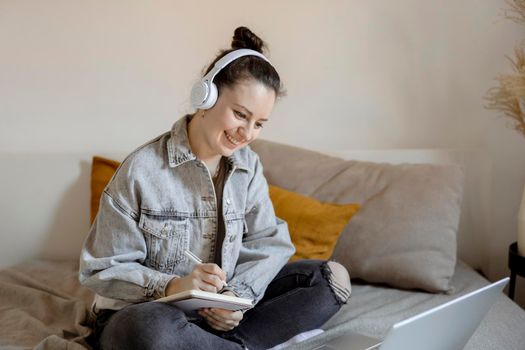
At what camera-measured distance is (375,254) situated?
1.65m

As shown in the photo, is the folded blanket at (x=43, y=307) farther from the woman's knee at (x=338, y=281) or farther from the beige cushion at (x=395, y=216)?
the beige cushion at (x=395, y=216)

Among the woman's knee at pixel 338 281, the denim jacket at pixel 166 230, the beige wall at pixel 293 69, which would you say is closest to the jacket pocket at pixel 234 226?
the denim jacket at pixel 166 230

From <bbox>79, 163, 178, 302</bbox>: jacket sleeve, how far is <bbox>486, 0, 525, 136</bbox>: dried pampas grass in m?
1.06

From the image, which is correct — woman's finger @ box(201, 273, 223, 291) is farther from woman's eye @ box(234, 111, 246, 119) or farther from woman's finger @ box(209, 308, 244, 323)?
woman's eye @ box(234, 111, 246, 119)

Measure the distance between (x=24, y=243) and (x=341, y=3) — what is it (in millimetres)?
1230

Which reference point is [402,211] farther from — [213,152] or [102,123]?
[102,123]

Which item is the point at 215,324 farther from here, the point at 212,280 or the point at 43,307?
the point at 43,307

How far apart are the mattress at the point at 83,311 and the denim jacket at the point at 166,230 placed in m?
0.15

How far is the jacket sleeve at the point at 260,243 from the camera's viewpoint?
1.34 metres

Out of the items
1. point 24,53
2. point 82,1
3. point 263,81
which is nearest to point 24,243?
point 24,53

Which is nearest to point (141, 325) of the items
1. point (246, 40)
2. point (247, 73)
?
point (247, 73)

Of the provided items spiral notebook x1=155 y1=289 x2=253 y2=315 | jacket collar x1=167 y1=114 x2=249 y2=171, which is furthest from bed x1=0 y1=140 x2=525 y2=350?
jacket collar x1=167 y1=114 x2=249 y2=171

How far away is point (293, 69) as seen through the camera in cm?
204

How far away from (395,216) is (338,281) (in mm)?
350
